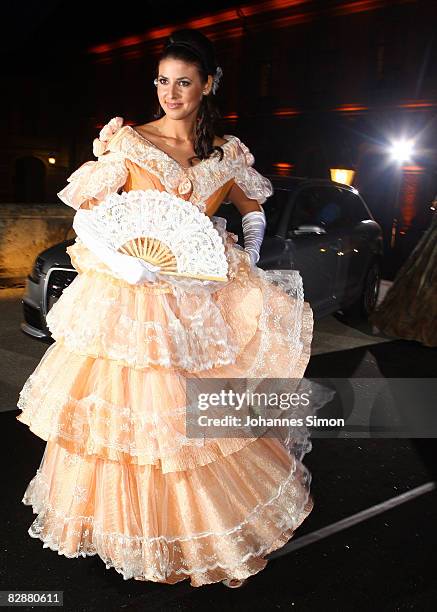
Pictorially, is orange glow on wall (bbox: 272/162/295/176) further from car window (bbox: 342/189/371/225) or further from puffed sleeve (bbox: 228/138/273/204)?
puffed sleeve (bbox: 228/138/273/204)

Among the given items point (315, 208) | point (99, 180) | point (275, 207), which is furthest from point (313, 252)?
point (99, 180)

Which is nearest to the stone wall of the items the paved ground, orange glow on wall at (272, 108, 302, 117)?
the paved ground

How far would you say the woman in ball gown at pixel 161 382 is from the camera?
8.60 feet

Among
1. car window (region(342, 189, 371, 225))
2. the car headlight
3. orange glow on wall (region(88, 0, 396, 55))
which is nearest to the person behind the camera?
the car headlight

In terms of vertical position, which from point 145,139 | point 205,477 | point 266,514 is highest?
point 145,139

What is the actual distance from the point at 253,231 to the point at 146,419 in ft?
3.97

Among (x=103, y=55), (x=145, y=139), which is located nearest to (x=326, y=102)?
(x=103, y=55)

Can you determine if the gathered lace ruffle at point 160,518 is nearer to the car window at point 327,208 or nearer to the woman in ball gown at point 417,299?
the car window at point 327,208

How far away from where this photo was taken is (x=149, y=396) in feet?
8.67

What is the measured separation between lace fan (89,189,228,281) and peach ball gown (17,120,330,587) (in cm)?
11

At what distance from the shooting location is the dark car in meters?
5.93

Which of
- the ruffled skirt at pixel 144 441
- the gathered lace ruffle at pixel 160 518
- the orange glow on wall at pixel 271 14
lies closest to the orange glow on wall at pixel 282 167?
the orange glow on wall at pixel 271 14

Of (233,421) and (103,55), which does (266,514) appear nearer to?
(233,421)

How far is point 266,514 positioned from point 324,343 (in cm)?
454
